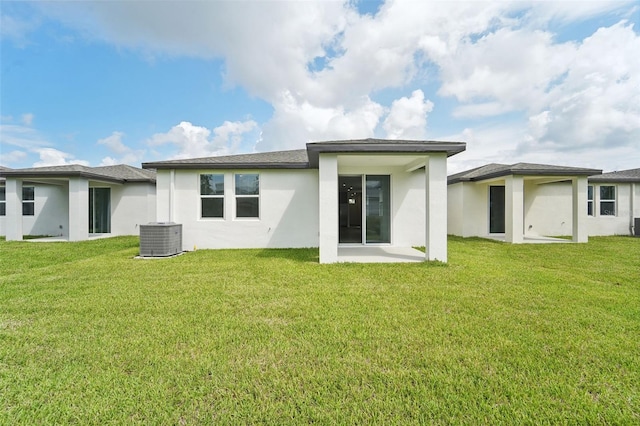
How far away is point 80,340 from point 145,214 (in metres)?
13.3

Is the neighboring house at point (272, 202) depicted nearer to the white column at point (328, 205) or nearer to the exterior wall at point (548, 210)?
the white column at point (328, 205)

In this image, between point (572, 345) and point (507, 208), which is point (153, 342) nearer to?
point (572, 345)

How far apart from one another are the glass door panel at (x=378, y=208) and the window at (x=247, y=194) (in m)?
4.38

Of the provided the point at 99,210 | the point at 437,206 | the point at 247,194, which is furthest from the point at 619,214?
the point at 99,210

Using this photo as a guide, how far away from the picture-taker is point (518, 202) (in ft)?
39.8

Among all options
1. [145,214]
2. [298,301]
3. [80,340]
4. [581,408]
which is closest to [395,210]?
[298,301]

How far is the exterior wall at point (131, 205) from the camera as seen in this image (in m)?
14.7

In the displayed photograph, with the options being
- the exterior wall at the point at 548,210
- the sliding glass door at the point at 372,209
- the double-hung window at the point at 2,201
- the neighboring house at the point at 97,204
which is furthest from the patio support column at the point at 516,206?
the double-hung window at the point at 2,201

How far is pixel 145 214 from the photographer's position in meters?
14.7

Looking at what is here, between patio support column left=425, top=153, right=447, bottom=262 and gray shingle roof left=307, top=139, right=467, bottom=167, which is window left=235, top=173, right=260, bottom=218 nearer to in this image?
gray shingle roof left=307, top=139, right=467, bottom=167

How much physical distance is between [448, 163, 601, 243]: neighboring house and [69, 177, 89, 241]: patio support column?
18548mm

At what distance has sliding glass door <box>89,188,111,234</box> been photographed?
14.9m

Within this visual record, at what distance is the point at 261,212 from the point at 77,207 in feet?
30.2

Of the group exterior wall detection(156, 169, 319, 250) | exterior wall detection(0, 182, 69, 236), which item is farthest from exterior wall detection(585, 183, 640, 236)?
exterior wall detection(0, 182, 69, 236)
